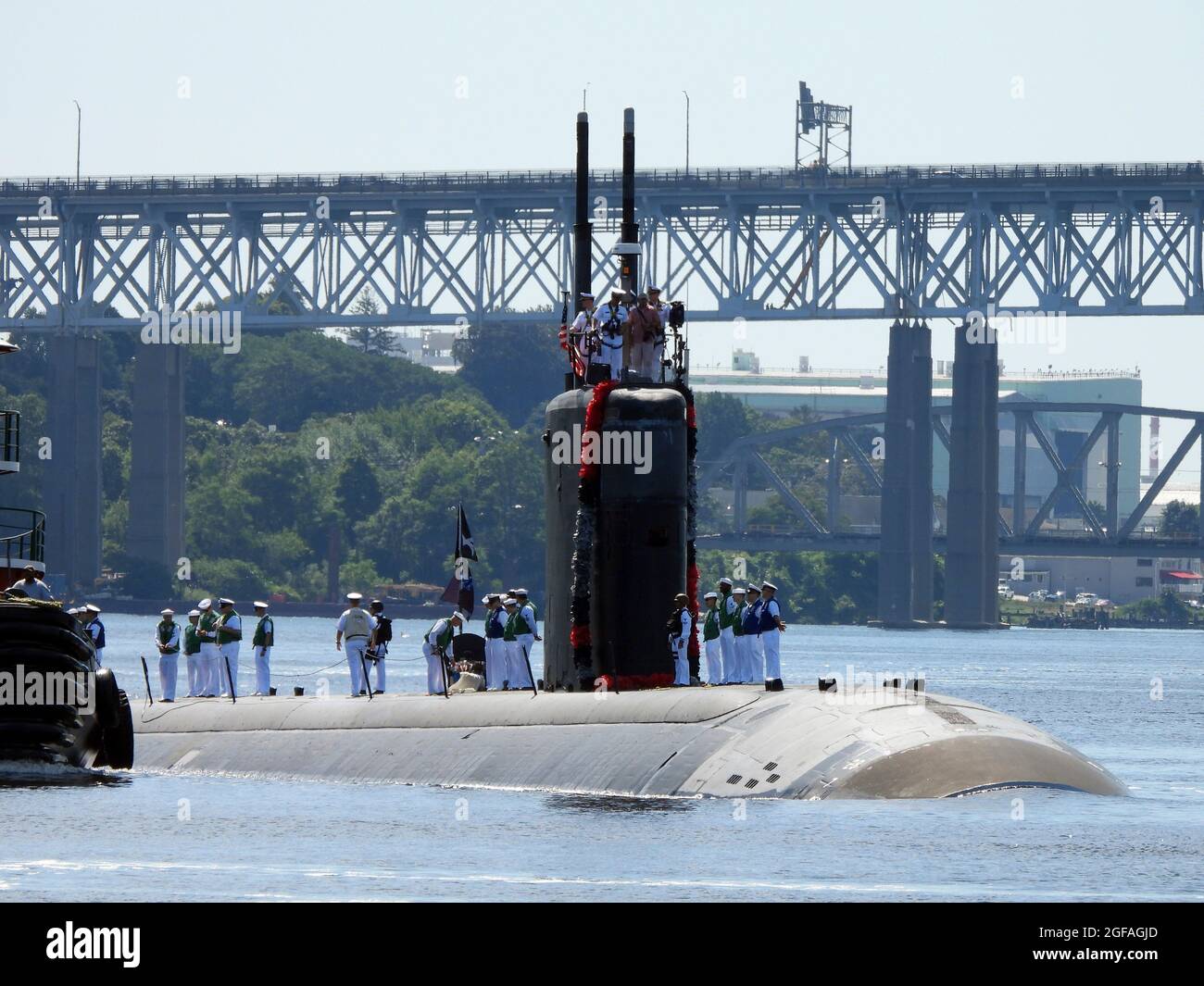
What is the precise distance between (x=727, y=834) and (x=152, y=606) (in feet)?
331

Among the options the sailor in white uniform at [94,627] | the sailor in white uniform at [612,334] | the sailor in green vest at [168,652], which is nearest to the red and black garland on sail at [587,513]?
the sailor in white uniform at [612,334]

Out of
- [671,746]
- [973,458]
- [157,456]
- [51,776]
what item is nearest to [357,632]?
[51,776]

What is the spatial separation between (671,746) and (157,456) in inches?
3773

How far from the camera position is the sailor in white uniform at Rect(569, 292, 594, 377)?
28.8 metres

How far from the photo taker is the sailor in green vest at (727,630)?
33.3 metres

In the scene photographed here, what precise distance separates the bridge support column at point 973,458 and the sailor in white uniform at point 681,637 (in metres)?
87.5

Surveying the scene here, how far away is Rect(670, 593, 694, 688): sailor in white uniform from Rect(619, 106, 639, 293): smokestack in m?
3.75

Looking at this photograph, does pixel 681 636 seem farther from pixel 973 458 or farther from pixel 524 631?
pixel 973 458

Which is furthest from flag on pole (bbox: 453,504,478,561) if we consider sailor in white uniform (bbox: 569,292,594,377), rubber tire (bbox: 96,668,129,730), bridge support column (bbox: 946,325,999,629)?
bridge support column (bbox: 946,325,999,629)

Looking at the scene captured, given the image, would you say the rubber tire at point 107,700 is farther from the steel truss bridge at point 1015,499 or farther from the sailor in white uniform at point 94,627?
the steel truss bridge at point 1015,499

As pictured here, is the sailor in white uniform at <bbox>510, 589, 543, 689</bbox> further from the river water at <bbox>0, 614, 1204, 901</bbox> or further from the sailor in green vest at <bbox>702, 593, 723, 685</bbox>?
the river water at <bbox>0, 614, 1204, 901</bbox>

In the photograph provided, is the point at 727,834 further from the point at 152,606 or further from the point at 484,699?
the point at 152,606

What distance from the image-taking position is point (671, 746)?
26672 mm
